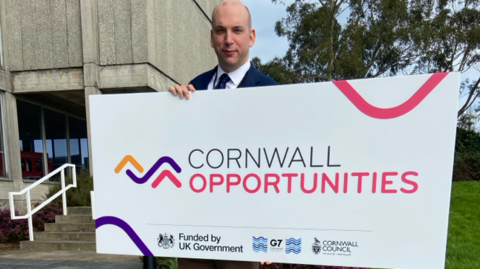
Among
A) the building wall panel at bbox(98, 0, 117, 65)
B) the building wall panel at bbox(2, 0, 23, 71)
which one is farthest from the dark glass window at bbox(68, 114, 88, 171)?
the building wall panel at bbox(98, 0, 117, 65)

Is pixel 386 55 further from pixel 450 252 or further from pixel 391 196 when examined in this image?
pixel 391 196

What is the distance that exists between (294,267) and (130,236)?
1.87 m

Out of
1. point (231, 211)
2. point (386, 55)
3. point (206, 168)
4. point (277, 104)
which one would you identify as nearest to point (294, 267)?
point (231, 211)

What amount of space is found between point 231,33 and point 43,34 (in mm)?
8241

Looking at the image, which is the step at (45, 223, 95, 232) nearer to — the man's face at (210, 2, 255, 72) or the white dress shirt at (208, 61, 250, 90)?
the white dress shirt at (208, 61, 250, 90)

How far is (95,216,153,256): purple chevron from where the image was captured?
5.10 feet

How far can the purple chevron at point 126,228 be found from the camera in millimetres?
1554

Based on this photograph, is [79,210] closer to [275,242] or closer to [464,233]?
[275,242]

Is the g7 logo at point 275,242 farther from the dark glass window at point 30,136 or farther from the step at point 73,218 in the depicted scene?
the dark glass window at point 30,136

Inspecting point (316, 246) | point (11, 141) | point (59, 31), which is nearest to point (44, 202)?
point (11, 141)

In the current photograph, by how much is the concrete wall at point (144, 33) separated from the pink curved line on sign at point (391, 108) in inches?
266

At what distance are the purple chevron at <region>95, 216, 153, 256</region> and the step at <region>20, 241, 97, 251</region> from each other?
12.4 feet

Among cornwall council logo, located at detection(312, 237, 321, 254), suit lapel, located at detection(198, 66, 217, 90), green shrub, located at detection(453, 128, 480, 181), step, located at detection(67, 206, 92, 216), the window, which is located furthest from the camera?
green shrub, located at detection(453, 128, 480, 181)

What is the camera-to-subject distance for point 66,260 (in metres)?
4.18
